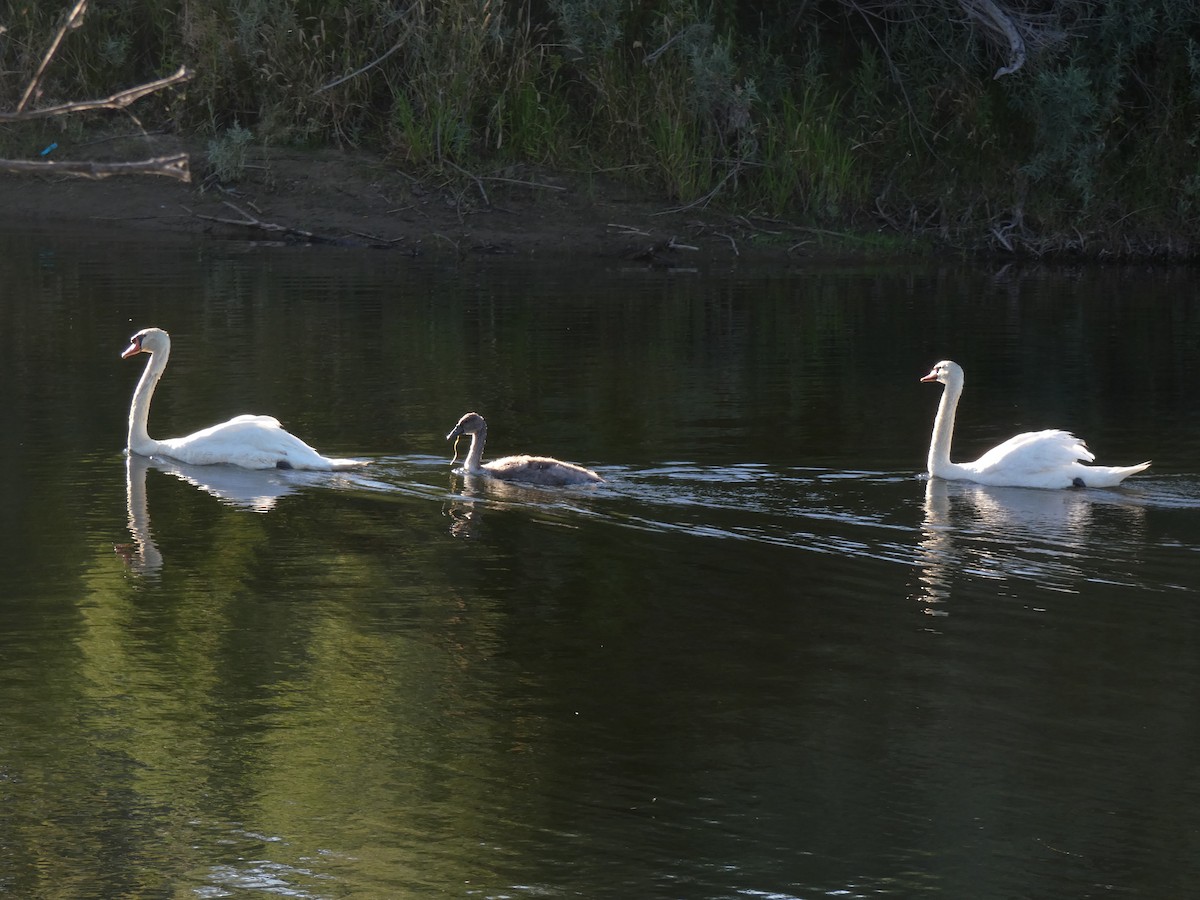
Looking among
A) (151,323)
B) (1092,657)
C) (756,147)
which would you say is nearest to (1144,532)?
(1092,657)

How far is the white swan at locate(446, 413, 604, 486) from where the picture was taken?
10.5 meters

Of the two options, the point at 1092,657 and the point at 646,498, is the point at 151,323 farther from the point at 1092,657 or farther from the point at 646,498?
the point at 1092,657

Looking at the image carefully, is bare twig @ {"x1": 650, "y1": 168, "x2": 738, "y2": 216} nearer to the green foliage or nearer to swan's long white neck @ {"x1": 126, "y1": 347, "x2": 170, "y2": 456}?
the green foliage

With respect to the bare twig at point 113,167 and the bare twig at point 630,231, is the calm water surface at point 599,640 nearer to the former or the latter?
the bare twig at point 113,167

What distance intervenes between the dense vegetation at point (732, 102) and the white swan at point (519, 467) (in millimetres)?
12441

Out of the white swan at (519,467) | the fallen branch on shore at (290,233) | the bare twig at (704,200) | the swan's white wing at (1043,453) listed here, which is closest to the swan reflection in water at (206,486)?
the white swan at (519,467)

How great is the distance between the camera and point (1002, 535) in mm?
9602

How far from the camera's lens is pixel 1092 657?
742 centimetres

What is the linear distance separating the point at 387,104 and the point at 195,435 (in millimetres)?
14234

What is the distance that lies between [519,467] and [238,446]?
1724 millimetres

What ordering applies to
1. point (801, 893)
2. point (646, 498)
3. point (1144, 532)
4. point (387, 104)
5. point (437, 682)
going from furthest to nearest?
point (387, 104) < point (646, 498) < point (1144, 532) < point (437, 682) < point (801, 893)

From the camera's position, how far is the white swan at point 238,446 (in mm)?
10961

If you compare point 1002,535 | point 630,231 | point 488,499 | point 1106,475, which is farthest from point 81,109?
point 630,231

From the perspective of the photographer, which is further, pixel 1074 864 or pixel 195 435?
pixel 195 435
